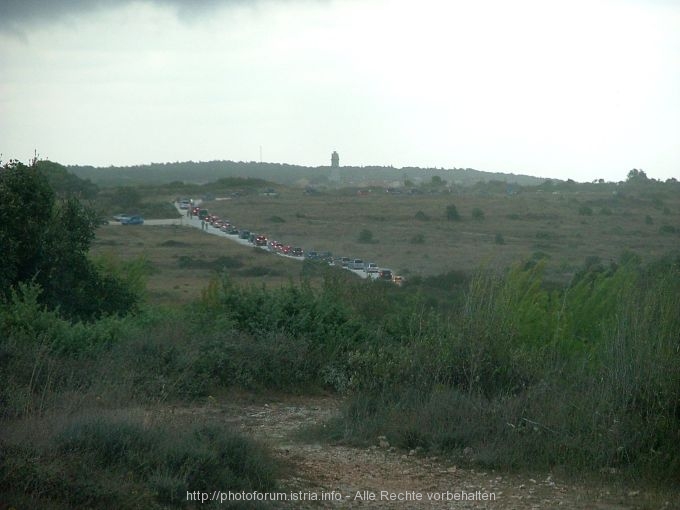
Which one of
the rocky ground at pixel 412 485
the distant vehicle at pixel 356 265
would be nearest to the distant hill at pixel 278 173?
the distant vehicle at pixel 356 265

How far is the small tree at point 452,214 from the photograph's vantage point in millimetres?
51531

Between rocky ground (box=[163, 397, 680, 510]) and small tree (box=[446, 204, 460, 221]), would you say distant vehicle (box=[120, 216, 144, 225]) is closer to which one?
small tree (box=[446, 204, 460, 221])

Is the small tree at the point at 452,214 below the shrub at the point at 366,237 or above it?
above

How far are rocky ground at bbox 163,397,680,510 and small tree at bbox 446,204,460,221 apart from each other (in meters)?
43.5

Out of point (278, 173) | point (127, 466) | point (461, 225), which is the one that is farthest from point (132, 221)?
point (278, 173)

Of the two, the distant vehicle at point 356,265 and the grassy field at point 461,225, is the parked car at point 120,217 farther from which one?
the distant vehicle at point 356,265

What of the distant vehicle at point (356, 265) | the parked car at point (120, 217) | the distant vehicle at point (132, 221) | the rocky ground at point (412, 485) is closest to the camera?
the rocky ground at point (412, 485)

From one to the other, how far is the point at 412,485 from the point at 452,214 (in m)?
45.1

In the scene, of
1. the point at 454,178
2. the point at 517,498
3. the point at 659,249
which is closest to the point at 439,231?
the point at 659,249

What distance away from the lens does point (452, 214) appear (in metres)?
51.8

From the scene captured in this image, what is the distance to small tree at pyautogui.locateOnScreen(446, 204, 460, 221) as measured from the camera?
51.5m

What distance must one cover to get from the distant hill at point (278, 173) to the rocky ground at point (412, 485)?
9618cm

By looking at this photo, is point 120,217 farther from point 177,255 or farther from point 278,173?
point 278,173

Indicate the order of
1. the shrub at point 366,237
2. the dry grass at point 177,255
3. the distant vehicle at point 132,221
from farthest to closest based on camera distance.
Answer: the distant vehicle at point 132,221 → the shrub at point 366,237 → the dry grass at point 177,255
